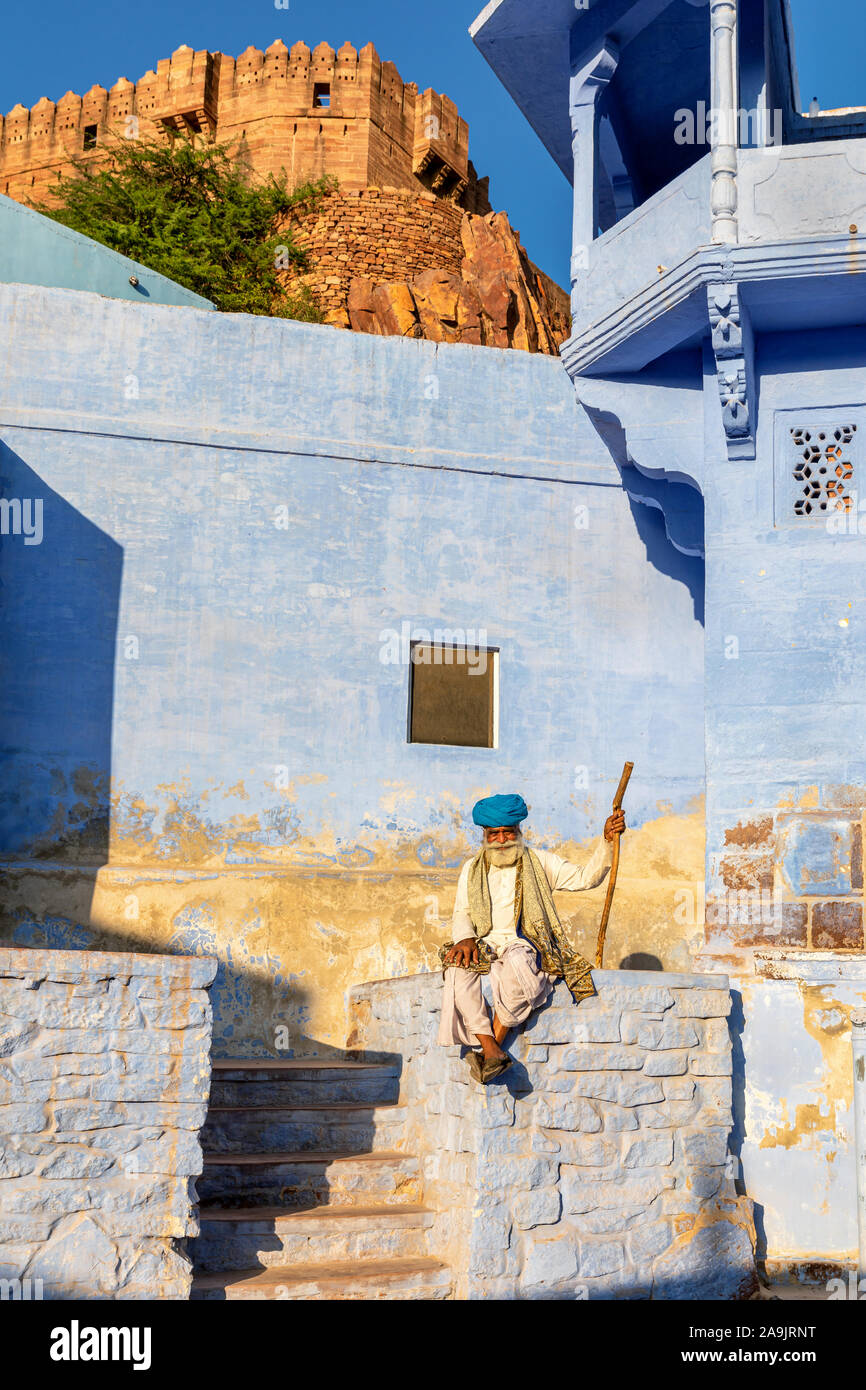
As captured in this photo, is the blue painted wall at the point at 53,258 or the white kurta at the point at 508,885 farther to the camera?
the blue painted wall at the point at 53,258

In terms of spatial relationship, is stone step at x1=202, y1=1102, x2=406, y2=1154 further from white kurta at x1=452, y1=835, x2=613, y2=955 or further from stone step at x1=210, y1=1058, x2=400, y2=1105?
white kurta at x1=452, y1=835, x2=613, y2=955

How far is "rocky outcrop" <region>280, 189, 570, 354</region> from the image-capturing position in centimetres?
1502

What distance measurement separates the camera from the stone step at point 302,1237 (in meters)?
6.73

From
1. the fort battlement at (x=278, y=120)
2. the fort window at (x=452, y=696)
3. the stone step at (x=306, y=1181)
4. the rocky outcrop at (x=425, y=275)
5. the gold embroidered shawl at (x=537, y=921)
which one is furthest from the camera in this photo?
the fort battlement at (x=278, y=120)

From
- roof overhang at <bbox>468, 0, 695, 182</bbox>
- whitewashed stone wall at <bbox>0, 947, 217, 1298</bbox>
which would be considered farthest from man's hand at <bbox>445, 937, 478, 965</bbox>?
roof overhang at <bbox>468, 0, 695, 182</bbox>

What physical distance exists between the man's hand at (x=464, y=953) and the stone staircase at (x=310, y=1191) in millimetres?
1319

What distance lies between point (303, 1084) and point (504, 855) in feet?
6.88

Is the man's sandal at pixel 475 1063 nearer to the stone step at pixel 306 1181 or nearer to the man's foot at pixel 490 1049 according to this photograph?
the man's foot at pixel 490 1049

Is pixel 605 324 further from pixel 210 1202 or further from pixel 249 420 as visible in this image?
pixel 210 1202

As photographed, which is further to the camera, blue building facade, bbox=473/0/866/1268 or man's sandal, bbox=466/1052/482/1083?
blue building facade, bbox=473/0/866/1268

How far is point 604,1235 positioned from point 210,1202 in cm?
190

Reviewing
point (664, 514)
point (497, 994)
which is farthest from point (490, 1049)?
point (664, 514)

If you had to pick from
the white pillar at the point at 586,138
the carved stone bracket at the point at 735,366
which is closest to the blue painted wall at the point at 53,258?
the white pillar at the point at 586,138

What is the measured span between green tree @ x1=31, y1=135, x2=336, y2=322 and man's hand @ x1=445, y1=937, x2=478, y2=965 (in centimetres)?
1454
